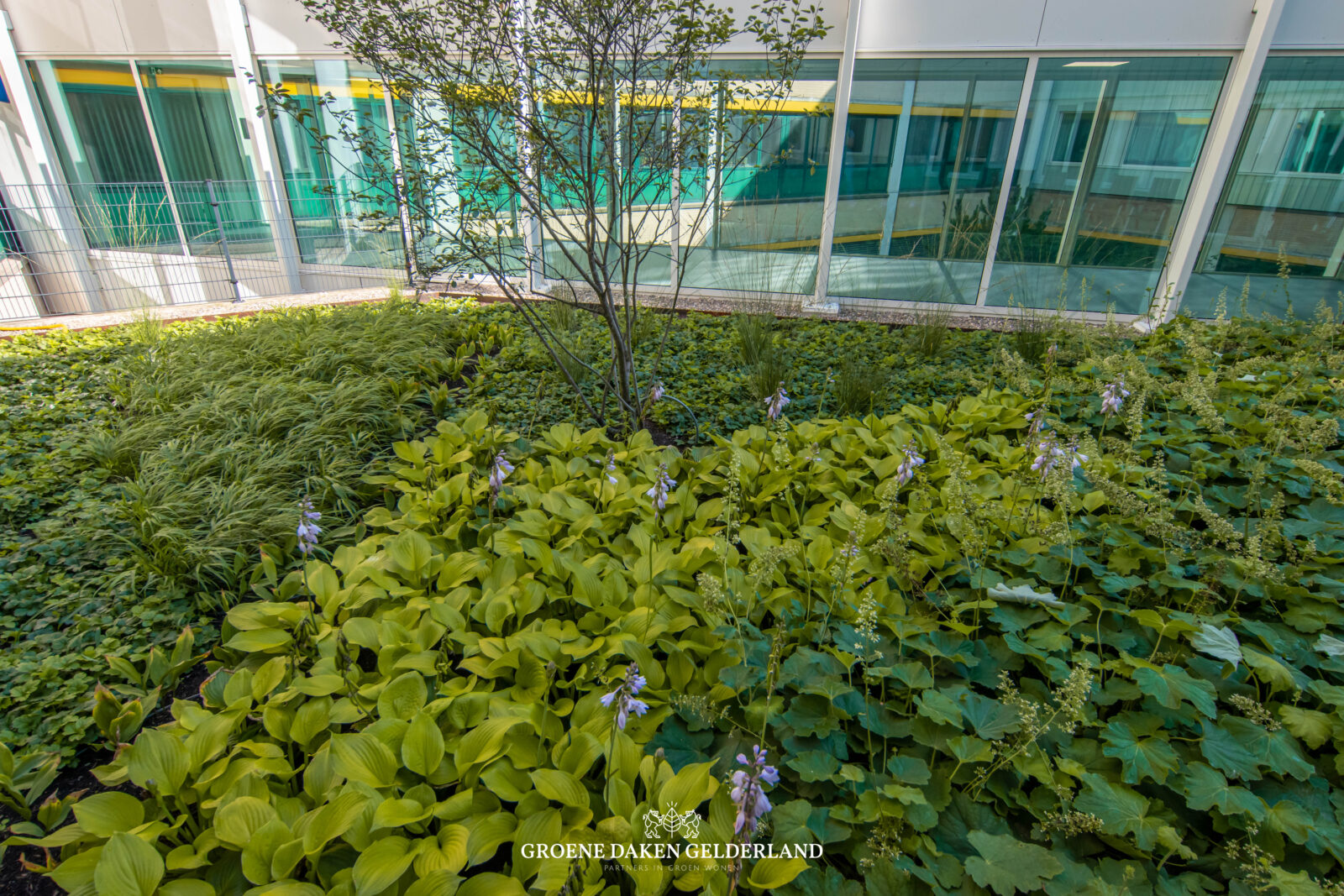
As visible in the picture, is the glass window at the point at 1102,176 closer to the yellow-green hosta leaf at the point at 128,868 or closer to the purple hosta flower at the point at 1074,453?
the purple hosta flower at the point at 1074,453

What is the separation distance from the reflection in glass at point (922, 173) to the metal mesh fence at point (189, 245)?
4735 millimetres

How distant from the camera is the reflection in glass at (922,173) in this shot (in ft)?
17.4

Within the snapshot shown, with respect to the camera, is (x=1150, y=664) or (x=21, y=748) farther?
(x=21, y=748)

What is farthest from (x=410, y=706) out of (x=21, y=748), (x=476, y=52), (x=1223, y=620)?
(x=476, y=52)

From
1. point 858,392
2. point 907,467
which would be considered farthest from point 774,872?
point 858,392

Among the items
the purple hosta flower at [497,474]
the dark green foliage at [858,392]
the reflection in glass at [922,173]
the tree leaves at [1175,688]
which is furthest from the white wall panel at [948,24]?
the tree leaves at [1175,688]

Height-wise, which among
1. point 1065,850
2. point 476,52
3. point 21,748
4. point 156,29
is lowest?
point 21,748

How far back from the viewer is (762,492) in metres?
2.24

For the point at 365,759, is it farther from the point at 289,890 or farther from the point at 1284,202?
the point at 1284,202

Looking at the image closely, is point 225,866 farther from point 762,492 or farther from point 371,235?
point 371,235

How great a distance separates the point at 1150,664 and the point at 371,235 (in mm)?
7836

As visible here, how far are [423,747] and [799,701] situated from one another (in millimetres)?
752

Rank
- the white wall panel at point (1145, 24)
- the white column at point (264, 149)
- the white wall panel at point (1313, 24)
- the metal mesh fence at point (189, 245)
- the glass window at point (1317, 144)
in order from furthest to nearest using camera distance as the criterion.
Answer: the white column at point (264, 149) → the metal mesh fence at point (189, 245) → the glass window at point (1317, 144) → the white wall panel at point (1145, 24) → the white wall panel at point (1313, 24)

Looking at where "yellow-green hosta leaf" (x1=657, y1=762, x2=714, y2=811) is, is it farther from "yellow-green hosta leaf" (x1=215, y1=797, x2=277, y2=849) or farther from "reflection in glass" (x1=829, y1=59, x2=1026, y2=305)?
"reflection in glass" (x1=829, y1=59, x2=1026, y2=305)
